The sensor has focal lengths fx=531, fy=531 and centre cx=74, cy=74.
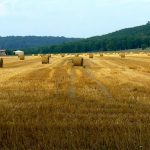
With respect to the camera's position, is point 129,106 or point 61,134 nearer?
point 61,134

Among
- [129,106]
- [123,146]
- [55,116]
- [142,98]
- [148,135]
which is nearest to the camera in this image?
[123,146]

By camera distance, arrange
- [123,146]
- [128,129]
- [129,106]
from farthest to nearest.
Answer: [129,106] < [128,129] < [123,146]

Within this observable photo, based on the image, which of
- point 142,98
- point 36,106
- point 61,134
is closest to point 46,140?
point 61,134

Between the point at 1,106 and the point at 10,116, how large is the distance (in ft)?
6.25

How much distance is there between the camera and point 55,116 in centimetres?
1200

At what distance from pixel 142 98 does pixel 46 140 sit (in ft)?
22.9

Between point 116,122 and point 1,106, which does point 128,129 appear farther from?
point 1,106

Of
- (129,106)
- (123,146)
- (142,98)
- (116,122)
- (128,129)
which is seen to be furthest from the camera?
(142,98)

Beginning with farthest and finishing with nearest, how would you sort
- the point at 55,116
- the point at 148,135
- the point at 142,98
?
the point at 142,98 < the point at 55,116 < the point at 148,135

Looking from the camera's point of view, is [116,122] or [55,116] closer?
[116,122]

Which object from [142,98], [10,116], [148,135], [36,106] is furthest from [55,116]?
[142,98]

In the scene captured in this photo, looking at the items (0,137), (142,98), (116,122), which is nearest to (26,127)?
(0,137)

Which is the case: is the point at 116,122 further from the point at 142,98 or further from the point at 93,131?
the point at 142,98

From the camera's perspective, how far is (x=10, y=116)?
1205cm
